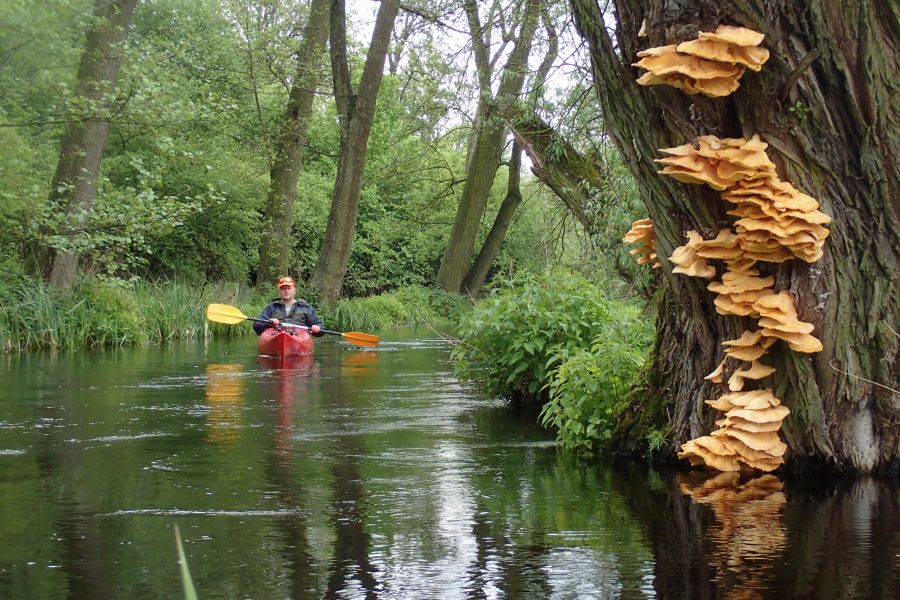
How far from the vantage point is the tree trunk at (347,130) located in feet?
72.2

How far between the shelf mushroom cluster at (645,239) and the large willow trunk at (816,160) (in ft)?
0.86

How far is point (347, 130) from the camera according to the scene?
73.4ft

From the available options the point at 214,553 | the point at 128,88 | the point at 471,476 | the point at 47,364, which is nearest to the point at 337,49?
the point at 128,88

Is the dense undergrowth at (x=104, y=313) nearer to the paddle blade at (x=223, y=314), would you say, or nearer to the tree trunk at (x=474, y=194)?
the paddle blade at (x=223, y=314)

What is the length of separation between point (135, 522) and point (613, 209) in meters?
6.28

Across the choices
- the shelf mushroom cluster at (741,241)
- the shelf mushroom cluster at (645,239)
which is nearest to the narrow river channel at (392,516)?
the shelf mushroom cluster at (741,241)

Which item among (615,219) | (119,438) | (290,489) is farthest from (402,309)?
(290,489)

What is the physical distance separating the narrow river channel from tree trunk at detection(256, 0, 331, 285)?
16031mm

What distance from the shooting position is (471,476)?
657cm

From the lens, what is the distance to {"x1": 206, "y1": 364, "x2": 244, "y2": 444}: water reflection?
828 centimetres

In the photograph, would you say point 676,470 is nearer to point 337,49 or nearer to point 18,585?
point 18,585

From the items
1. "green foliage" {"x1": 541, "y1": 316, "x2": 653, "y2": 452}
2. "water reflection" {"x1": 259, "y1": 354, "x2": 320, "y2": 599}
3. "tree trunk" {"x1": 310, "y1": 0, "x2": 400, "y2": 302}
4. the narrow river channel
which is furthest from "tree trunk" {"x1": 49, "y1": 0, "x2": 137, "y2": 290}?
"green foliage" {"x1": 541, "y1": 316, "x2": 653, "y2": 452}

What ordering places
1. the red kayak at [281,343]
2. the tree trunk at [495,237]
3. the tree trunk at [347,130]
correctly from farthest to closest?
the tree trunk at [495,237] < the tree trunk at [347,130] < the red kayak at [281,343]

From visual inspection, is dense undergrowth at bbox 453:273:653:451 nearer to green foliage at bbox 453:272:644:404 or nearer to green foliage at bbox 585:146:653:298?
green foliage at bbox 453:272:644:404
